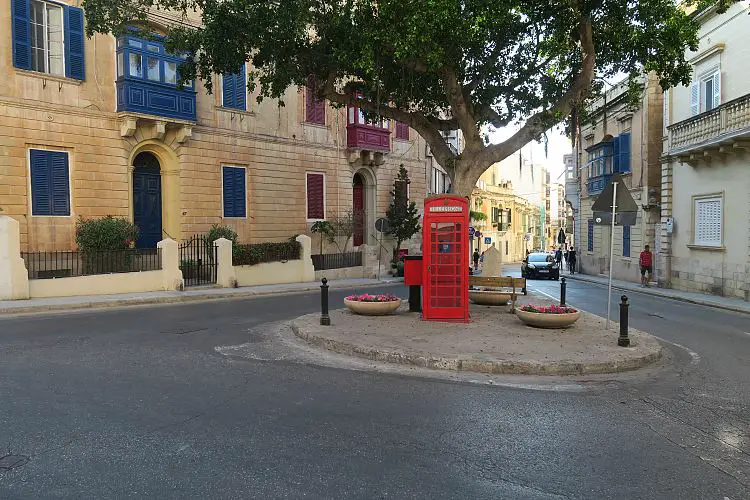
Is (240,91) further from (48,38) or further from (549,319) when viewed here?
(549,319)

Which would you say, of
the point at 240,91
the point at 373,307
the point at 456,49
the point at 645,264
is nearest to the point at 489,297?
the point at 373,307

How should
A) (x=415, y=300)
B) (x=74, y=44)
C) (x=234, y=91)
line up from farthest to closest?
(x=234, y=91) → (x=74, y=44) → (x=415, y=300)

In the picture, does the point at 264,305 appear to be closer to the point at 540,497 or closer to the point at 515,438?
the point at 515,438

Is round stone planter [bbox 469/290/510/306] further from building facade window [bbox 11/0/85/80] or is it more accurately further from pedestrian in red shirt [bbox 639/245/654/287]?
building facade window [bbox 11/0/85/80]

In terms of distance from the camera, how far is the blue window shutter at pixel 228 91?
22.1 meters

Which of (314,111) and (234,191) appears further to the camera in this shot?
(314,111)

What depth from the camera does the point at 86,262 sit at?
1641 cm

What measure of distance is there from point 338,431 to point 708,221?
21237 millimetres

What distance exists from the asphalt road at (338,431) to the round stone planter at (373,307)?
11.0 ft

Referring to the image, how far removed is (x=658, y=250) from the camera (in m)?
25.3

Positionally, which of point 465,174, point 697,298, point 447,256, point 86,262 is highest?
point 465,174

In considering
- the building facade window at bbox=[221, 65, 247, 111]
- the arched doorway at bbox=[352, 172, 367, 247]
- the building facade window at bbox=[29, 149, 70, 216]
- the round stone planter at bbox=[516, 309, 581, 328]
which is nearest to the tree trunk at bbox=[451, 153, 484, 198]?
the round stone planter at bbox=[516, 309, 581, 328]

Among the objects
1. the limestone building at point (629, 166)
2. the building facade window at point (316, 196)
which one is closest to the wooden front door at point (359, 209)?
the building facade window at point (316, 196)

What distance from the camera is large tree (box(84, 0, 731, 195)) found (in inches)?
422
